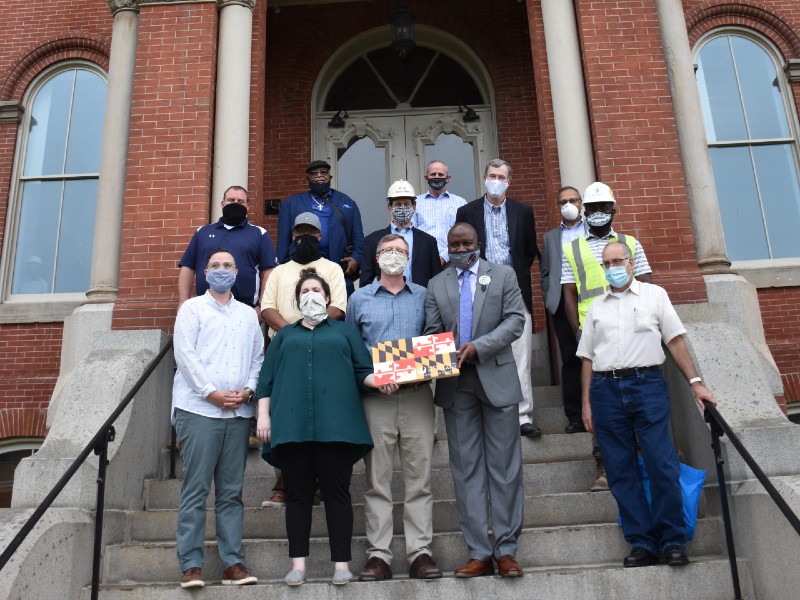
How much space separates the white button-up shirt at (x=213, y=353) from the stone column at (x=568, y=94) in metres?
3.77

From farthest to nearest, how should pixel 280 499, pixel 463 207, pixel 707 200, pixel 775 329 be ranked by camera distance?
pixel 775 329 → pixel 707 200 → pixel 463 207 → pixel 280 499

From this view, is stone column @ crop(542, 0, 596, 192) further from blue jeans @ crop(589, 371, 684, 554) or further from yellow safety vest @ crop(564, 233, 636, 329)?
blue jeans @ crop(589, 371, 684, 554)

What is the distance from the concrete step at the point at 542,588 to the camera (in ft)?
14.3

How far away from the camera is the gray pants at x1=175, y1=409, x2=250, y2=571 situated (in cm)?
456

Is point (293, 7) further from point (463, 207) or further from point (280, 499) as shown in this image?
point (280, 499)

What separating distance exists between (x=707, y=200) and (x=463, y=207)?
2680 millimetres

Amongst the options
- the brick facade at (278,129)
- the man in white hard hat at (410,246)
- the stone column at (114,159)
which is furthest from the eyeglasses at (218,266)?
the stone column at (114,159)

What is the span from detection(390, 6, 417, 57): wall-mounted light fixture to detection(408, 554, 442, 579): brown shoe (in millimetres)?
7029

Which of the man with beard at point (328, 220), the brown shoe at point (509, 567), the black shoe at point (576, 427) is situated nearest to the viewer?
the brown shoe at point (509, 567)

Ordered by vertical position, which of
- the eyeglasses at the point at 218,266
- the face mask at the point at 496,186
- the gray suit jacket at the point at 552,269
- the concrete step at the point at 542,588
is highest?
the face mask at the point at 496,186

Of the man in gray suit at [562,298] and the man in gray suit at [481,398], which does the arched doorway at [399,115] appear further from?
the man in gray suit at [481,398]

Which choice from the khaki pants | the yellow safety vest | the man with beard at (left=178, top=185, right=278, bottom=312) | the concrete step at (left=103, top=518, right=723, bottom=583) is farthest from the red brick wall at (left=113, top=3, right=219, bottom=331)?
the yellow safety vest

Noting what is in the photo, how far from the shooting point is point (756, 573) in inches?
175

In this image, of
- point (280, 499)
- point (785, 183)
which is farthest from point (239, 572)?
point (785, 183)
